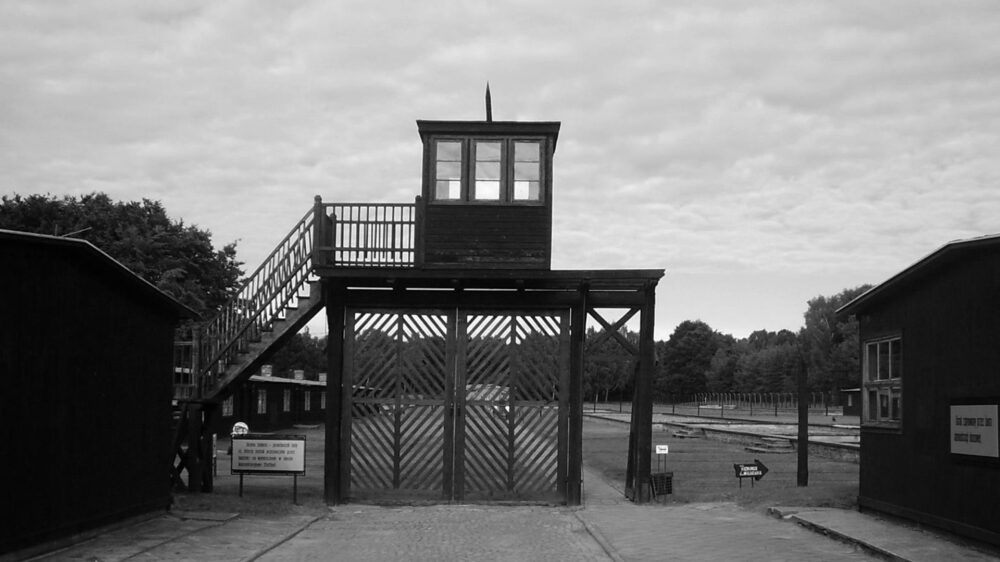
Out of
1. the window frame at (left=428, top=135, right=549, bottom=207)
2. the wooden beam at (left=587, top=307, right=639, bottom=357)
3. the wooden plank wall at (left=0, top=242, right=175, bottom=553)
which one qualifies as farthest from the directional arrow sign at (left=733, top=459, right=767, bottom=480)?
the wooden plank wall at (left=0, top=242, right=175, bottom=553)

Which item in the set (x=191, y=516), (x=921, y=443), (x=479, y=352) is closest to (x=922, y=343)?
(x=921, y=443)

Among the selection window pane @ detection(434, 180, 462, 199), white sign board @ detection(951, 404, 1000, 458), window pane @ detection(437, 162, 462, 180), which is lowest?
white sign board @ detection(951, 404, 1000, 458)

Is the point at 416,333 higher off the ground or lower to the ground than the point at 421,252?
lower

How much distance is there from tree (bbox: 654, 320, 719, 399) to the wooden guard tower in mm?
132352

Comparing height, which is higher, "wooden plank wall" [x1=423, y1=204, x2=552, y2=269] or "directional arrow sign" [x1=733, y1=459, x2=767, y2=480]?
"wooden plank wall" [x1=423, y1=204, x2=552, y2=269]

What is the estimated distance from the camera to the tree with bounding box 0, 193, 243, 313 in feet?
170

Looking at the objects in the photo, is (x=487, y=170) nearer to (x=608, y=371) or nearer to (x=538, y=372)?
(x=538, y=372)

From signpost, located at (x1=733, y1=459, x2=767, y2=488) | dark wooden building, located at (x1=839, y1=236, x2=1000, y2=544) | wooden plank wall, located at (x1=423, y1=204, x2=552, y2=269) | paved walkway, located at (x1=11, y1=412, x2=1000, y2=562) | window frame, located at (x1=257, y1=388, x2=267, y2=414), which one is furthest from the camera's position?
window frame, located at (x1=257, y1=388, x2=267, y2=414)

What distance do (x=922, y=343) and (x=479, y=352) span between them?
816 cm

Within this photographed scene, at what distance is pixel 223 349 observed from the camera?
Result: 20.1 metres

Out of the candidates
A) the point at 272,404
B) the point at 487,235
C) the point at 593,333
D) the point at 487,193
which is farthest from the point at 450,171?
the point at 593,333

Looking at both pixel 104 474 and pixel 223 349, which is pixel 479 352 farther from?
pixel 104 474

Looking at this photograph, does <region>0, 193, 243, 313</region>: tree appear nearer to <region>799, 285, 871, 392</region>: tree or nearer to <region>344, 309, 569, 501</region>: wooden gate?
<region>344, 309, 569, 501</region>: wooden gate

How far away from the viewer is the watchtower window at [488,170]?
65.3 ft
